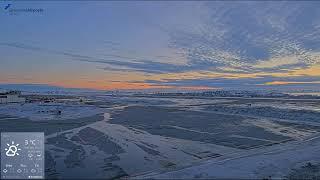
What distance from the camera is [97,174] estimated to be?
11188mm

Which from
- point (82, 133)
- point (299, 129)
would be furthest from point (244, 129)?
point (82, 133)

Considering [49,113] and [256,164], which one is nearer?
[256,164]
